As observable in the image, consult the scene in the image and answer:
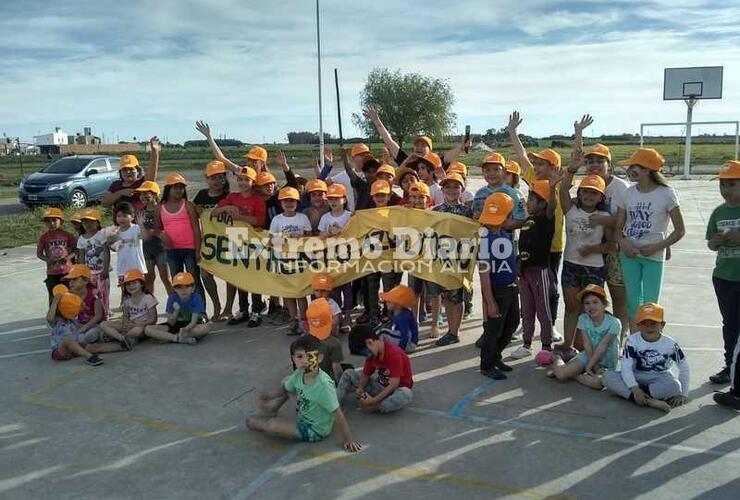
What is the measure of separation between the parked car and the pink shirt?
1400cm

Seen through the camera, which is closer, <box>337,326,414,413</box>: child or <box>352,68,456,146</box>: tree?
<box>337,326,414,413</box>: child

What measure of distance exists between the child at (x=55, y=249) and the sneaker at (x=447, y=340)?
180 inches

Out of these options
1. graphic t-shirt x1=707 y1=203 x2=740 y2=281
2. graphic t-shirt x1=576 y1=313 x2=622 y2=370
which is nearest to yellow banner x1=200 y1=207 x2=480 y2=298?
graphic t-shirt x1=576 y1=313 x2=622 y2=370

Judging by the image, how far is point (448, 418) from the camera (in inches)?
205

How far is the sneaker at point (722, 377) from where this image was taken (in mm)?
5816

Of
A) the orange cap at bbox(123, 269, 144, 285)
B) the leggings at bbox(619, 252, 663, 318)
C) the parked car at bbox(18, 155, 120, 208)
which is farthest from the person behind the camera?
the parked car at bbox(18, 155, 120, 208)

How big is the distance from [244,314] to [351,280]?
64.6 inches

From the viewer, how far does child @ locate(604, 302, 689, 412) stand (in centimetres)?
524

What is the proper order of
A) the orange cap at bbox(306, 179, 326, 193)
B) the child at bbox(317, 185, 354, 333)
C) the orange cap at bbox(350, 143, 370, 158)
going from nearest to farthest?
1. the child at bbox(317, 185, 354, 333)
2. the orange cap at bbox(306, 179, 326, 193)
3. the orange cap at bbox(350, 143, 370, 158)

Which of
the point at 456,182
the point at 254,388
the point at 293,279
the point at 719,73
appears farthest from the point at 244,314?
the point at 719,73

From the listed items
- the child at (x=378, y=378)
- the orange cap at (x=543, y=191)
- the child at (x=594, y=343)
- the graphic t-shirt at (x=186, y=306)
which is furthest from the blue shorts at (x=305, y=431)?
the orange cap at (x=543, y=191)

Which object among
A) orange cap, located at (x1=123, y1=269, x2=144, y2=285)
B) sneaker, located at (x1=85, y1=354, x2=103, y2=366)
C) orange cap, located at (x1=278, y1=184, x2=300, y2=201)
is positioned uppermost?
orange cap, located at (x1=278, y1=184, x2=300, y2=201)

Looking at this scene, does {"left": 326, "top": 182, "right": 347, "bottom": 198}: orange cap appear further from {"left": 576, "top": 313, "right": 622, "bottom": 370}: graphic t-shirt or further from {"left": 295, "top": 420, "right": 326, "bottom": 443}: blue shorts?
{"left": 295, "top": 420, "right": 326, "bottom": 443}: blue shorts

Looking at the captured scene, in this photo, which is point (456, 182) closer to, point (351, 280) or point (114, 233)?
point (351, 280)
